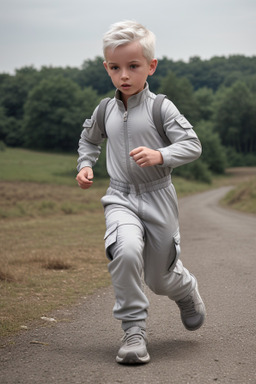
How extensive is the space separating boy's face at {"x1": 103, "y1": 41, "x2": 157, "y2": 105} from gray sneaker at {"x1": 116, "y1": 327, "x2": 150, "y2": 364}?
5.10 feet

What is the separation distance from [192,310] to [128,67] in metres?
1.78

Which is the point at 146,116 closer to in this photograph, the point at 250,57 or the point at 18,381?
the point at 18,381

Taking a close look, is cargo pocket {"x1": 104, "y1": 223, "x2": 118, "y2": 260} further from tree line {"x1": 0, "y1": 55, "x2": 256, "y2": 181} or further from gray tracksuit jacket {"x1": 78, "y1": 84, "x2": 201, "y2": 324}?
tree line {"x1": 0, "y1": 55, "x2": 256, "y2": 181}

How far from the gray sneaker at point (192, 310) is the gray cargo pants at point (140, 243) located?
199 millimetres

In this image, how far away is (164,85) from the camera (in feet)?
307

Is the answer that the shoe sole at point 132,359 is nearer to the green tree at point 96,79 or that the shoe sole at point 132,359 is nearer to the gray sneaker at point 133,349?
the gray sneaker at point 133,349

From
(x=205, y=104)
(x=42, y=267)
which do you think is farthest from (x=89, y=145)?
(x=205, y=104)

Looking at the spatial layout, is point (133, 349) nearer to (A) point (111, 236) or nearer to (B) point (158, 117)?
(A) point (111, 236)

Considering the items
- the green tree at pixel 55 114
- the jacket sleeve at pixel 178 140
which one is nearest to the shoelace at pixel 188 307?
the jacket sleeve at pixel 178 140

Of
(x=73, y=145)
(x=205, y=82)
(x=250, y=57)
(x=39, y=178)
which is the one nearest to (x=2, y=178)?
(x=39, y=178)

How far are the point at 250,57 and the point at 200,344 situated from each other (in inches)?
6507

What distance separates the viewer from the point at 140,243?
Answer: 3.91m

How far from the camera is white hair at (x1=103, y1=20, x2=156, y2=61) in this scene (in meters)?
3.99

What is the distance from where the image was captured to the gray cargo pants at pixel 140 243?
388cm
